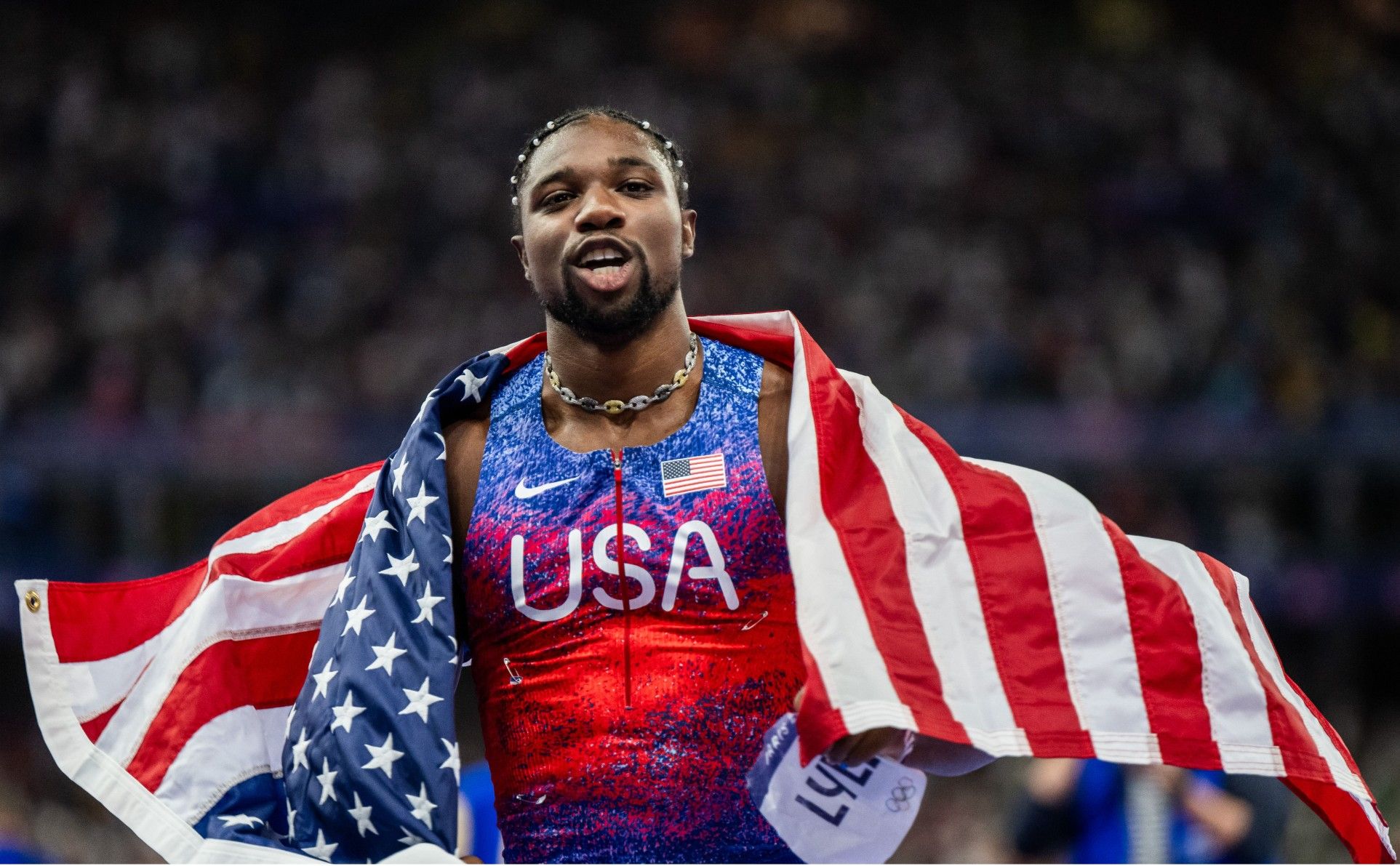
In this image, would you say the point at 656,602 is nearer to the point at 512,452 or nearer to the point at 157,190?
the point at 512,452

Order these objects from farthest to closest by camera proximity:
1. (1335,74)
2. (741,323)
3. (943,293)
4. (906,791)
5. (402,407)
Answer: (1335,74) < (943,293) < (402,407) < (741,323) < (906,791)

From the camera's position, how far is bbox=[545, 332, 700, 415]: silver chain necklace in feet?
8.28

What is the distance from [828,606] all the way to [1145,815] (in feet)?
6.56

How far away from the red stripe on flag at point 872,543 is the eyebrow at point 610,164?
1.41 ft

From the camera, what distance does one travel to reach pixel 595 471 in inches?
95.4

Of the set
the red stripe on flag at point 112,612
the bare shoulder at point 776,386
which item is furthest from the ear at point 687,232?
the red stripe on flag at point 112,612

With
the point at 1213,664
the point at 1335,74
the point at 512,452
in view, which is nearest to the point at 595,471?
the point at 512,452

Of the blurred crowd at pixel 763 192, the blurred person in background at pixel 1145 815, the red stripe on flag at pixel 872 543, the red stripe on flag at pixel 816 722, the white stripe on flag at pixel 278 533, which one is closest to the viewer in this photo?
the red stripe on flag at pixel 816 722

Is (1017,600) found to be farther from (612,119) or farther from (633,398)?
(612,119)

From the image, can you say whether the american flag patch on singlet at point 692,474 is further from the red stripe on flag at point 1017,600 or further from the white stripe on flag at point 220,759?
the white stripe on flag at point 220,759

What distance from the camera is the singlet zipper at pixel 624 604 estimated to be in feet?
7.52

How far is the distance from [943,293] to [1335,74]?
360 cm

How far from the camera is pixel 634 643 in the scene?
2.31 meters

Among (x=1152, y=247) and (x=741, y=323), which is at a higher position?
(x=1152, y=247)
